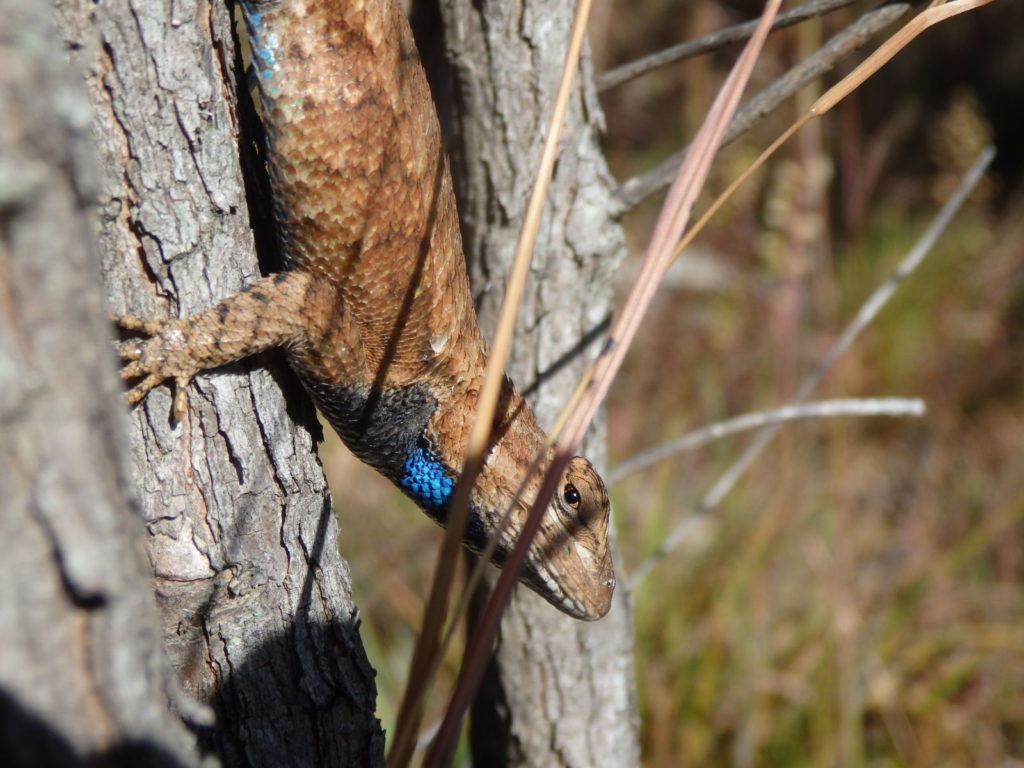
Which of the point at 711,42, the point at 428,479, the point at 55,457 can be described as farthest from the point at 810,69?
the point at 55,457

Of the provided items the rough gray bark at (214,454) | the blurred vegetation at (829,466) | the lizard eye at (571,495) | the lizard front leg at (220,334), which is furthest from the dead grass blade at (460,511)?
the blurred vegetation at (829,466)

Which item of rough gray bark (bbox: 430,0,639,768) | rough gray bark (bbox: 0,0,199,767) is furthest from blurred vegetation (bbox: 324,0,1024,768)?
rough gray bark (bbox: 0,0,199,767)

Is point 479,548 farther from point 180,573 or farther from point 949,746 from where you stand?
point 949,746

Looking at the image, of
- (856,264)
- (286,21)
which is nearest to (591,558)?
(286,21)

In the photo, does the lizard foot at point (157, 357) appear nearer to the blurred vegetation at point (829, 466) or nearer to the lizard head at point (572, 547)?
the lizard head at point (572, 547)

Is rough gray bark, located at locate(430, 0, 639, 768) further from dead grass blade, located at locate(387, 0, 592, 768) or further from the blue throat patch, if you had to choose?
dead grass blade, located at locate(387, 0, 592, 768)
